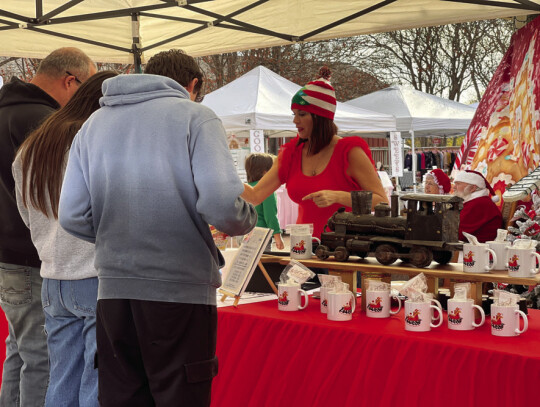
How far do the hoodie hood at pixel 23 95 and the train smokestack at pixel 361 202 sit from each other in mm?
1116

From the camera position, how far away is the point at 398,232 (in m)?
2.28

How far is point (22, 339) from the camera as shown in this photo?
2.43 metres

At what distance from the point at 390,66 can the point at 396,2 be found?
57.7ft

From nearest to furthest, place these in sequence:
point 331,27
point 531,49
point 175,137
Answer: point 175,137, point 531,49, point 331,27

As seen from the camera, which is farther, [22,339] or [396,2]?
[396,2]

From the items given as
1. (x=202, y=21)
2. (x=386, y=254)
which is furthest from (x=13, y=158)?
(x=202, y=21)

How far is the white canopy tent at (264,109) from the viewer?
9297mm

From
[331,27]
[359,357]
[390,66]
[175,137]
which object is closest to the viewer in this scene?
[175,137]

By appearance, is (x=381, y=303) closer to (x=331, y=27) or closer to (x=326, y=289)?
(x=326, y=289)

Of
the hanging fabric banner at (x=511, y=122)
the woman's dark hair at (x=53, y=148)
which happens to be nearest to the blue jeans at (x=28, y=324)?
the woman's dark hair at (x=53, y=148)

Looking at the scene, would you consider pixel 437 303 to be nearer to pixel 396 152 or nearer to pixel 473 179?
pixel 473 179

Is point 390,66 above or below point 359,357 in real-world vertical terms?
above

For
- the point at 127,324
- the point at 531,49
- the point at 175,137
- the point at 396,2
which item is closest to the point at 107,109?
the point at 175,137

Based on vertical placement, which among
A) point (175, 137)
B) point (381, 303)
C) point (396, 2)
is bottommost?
point (381, 303)
